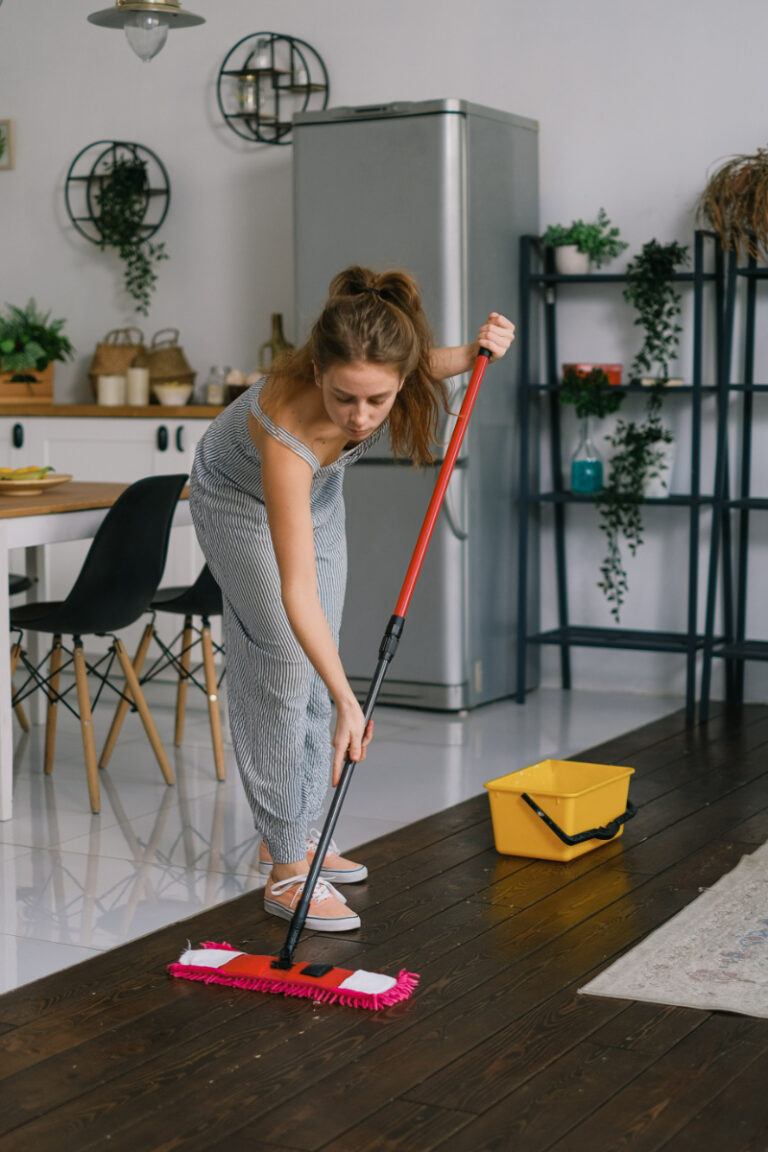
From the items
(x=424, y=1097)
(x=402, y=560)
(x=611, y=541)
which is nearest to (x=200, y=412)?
(x=402, y=560)

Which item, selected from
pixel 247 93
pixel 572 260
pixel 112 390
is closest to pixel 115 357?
pixel 112 390

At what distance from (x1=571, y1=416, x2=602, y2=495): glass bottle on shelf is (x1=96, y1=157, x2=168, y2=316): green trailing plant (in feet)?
6.09

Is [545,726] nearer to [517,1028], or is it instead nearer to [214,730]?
[214,730]

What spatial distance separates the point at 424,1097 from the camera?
2.06m

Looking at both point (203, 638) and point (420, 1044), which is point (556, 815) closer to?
point (420, 1044)

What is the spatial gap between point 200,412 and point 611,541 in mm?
1543

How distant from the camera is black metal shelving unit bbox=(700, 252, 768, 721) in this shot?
4.62 m

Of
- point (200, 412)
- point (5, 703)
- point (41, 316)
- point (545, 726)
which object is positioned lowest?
point (545, 726)

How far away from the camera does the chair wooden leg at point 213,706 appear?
3926 millimetres

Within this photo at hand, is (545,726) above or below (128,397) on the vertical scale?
below

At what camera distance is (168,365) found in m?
5.56

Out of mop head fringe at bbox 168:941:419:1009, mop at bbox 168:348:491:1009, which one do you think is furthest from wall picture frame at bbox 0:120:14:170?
mop head fringe at bbox 168:941:419:1009

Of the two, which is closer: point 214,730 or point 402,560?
point 214,730

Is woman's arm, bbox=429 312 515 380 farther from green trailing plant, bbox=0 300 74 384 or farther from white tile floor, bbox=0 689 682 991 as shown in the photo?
green trailing plant, bbox=0 300 74 384
